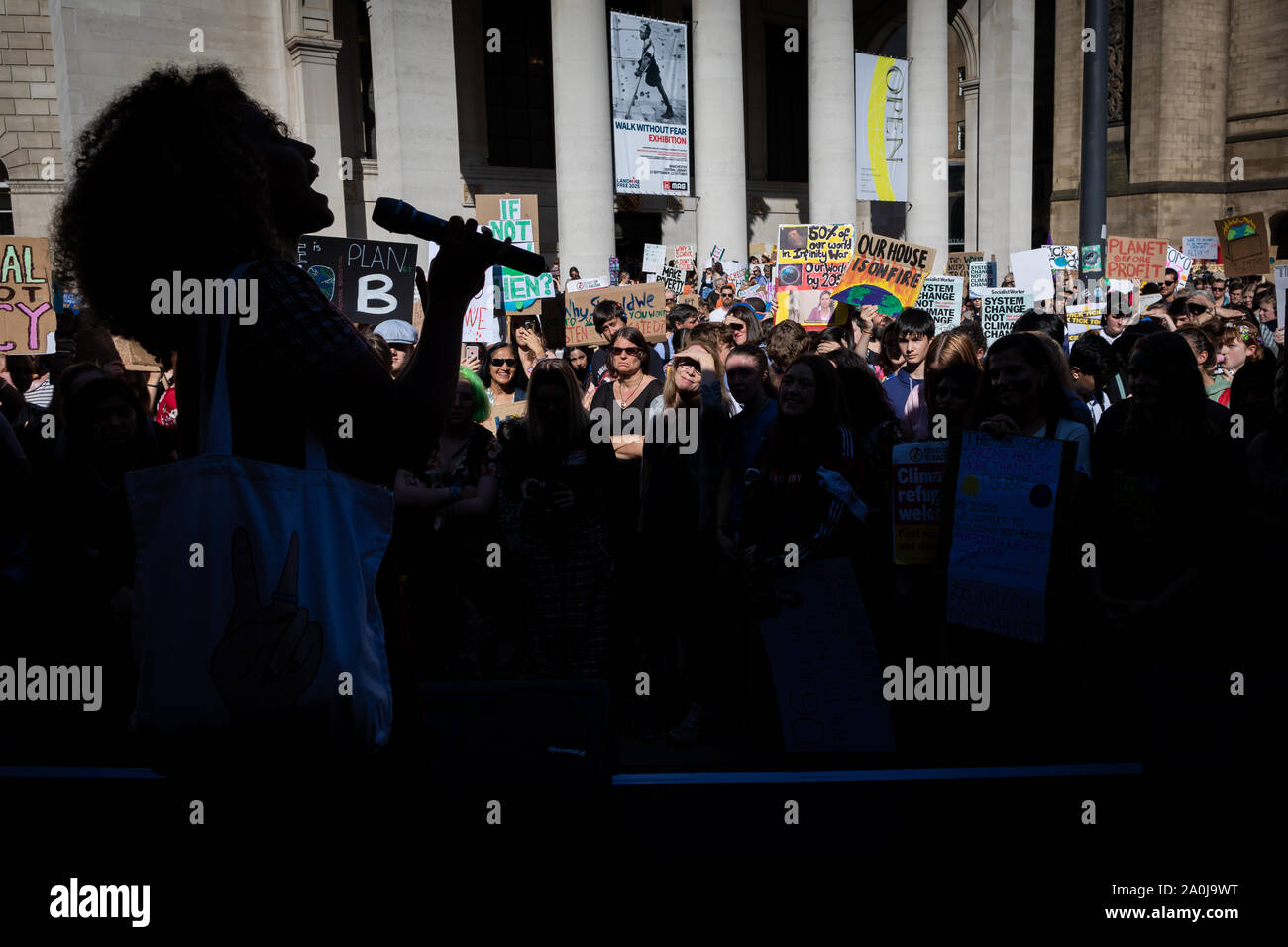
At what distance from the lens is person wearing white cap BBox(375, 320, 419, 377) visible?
7012mm

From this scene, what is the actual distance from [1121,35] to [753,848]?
43377mm

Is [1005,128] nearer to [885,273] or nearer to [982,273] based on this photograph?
[982,273]

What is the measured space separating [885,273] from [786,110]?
77.4 ft

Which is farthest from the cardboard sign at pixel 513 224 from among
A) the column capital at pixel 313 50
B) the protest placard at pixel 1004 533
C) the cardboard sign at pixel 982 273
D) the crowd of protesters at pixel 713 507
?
Answer: the cardboard sign at pixel 982 273

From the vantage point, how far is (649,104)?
20.7 metres

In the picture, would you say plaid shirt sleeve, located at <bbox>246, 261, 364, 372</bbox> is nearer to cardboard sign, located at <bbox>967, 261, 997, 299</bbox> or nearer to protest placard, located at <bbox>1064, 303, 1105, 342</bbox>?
protest placard, located at <bbox>1064, 303, 1105, 342</bbox>

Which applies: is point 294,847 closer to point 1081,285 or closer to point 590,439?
point 590,439

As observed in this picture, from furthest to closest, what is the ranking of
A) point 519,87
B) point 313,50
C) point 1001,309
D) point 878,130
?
point 519,87 < point 878,130 < point 313,50 < point 1001,309

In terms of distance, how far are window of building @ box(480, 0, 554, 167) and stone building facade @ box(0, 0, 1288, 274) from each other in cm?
6

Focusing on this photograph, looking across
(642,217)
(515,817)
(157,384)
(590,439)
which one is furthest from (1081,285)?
(642,217)

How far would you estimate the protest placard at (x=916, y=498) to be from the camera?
429 centimetres

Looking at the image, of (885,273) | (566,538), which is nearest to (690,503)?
(566,538)

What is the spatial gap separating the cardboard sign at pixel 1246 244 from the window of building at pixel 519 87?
1784 cm

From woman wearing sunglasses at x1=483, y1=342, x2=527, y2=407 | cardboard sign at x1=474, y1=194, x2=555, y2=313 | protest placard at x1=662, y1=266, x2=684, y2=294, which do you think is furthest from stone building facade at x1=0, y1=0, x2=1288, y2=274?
woman wearing sunglasses at x1=483, y1=342, x2=527, y2=407
